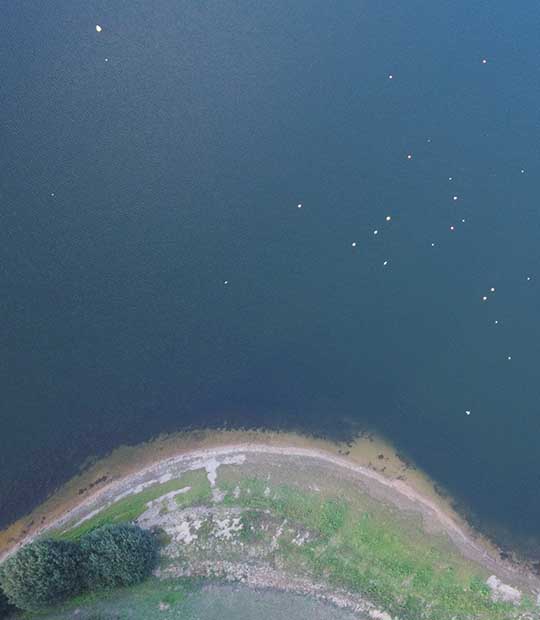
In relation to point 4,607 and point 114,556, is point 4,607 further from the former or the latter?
point 114,556

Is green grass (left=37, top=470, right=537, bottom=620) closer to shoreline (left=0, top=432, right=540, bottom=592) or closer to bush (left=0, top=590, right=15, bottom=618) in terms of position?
shoreline (left=0, top=432, right=540, bottom=592)

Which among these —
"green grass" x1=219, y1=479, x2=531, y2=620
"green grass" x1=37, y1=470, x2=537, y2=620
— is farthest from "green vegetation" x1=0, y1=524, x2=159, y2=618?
"green grass" x1=219, y1=479, x2=531, y2=620

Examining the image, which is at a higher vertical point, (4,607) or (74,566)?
(74,566)

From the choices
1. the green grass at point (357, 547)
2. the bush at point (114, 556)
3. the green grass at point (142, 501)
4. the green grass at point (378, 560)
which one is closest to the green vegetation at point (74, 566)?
the bush at point (114, 556)

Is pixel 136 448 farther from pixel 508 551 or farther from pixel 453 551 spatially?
pixel 508 551

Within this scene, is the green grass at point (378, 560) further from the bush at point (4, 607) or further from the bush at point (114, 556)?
the bush at point (4, 607)

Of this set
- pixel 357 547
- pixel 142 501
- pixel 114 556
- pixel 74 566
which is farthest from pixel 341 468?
pixel 74 566
